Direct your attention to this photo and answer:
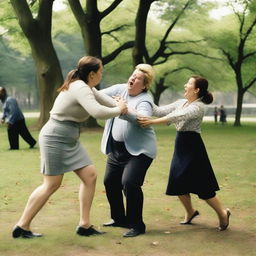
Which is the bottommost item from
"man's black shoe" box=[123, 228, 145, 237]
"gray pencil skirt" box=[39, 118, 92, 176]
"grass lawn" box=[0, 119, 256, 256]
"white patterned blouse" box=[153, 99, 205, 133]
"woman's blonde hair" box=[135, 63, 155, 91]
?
"grass lawn" box=[0, 119, 256, 256]

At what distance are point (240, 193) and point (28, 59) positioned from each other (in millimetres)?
61170

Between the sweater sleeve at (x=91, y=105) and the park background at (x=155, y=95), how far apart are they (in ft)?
4.44

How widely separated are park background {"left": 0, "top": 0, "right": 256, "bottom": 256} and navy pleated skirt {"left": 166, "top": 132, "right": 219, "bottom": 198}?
50cm

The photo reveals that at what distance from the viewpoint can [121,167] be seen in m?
6.05

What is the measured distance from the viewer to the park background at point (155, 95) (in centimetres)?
563

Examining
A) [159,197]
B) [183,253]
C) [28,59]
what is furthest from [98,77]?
[28,59]

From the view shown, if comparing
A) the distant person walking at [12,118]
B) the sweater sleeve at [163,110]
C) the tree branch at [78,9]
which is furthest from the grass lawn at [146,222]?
the tree branch at [78,9]

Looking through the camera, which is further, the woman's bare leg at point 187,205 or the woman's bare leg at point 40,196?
the woman's bare leg at point 187,205

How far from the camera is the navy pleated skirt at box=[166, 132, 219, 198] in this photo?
6.04 metres

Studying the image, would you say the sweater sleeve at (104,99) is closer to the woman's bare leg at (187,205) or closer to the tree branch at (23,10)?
the woman's bare leg at (187,205)

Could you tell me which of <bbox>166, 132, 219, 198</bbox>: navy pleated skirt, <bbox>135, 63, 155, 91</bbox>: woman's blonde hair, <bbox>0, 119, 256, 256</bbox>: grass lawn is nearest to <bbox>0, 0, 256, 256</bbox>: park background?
<bbox>0, 119, 256, 256</bbox>: grass lawn

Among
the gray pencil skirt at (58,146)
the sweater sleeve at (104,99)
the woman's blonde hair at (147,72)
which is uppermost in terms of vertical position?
the woman's blonde hair at (147,72)

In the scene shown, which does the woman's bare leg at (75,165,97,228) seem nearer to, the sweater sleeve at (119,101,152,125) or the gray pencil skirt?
the gray pencil skirt

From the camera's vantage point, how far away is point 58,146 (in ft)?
17.9
